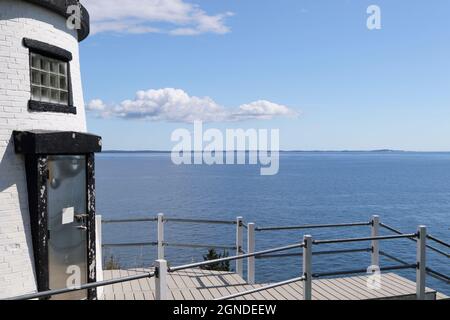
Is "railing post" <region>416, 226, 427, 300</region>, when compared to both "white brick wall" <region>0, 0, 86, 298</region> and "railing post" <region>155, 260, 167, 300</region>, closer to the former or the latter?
"railing post" <region>155, 260, 167, 300</region>

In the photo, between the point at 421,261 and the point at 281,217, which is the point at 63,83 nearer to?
the point at 421,261

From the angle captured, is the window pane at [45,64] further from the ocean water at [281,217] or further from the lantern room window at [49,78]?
the ocean water at [281,217]

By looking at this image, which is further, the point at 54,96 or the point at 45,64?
the point at 54,96

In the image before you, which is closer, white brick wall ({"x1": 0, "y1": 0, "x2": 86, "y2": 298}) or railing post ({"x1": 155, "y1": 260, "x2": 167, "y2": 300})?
railing post ({"x1": 155, "y1": 260, "x2": 167, "y2": 300})

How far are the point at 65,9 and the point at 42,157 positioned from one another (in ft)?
8.52

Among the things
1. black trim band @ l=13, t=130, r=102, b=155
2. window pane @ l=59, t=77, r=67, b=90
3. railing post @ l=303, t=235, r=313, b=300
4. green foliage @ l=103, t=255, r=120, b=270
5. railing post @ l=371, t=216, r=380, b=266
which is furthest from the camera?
green foliage @ l=103, t=255, r=120, b=270

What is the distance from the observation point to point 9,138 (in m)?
6.72

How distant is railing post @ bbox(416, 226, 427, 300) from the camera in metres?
7.52

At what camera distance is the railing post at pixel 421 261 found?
7523 millimetres

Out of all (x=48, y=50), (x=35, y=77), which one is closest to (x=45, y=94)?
(x=35, y=77)

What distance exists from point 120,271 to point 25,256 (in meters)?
3.30

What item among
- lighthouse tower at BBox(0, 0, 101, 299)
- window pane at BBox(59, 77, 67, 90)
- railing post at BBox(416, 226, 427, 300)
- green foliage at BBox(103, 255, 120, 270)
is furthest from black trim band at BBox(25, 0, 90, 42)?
railing post at BBox(416, 226, 427, 300)

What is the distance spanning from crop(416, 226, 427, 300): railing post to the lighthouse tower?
5.59m

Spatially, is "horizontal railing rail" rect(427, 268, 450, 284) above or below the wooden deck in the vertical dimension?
above
